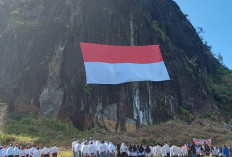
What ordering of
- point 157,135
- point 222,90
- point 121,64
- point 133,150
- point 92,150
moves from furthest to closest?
point 222,90 → point 121,64 → point 157,135 → point 133,150 → point 92,150

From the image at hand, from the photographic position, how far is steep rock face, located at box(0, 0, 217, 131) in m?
30.0

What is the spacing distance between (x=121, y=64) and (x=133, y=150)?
15.0m

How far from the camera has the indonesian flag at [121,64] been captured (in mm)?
29656

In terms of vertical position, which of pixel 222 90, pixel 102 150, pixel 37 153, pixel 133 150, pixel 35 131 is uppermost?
pixel 222 90

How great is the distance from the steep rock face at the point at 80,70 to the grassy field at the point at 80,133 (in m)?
1.57

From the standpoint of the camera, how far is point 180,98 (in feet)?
122

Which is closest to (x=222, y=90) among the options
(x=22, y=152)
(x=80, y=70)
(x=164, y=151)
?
(x=80, y=70)

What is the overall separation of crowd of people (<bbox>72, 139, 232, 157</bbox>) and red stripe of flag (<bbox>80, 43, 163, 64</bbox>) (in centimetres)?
1416

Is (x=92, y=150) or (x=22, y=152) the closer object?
(x=92, y=150)

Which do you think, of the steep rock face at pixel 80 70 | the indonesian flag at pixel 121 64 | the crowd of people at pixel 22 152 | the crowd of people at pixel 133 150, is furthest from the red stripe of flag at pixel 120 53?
the crowd of people at pixel 22 152

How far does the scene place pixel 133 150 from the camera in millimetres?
17766

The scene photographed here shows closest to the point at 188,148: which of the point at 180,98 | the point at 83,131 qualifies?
the point at 83,131

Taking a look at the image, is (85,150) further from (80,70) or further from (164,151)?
(80,70)

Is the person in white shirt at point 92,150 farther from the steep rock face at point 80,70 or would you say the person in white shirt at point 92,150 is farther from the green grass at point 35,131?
the steep rock face at point 80,70
